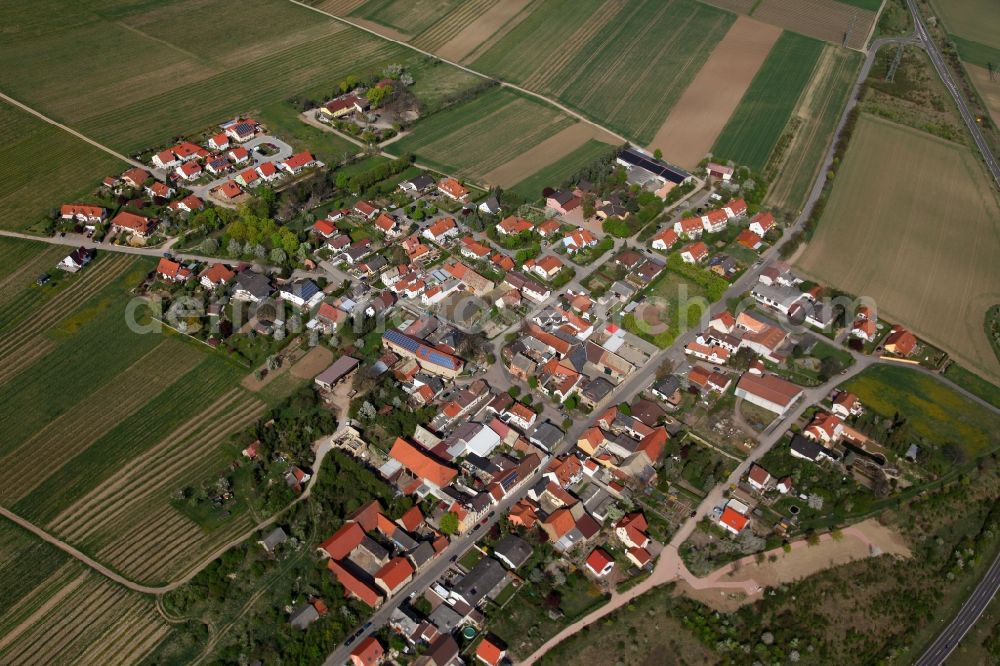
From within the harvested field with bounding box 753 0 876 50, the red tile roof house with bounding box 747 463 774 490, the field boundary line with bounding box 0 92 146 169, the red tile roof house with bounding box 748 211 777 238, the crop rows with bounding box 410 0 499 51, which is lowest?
the red tile roof house with bounding box 747 463 774 490

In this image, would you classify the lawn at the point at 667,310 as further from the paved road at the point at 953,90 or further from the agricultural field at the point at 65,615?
the paved road at the point at 953,90

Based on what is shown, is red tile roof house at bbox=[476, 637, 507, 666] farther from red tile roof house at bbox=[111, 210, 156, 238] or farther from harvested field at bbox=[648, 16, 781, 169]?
harvested field at bbox=[648, 16, 781, 169]

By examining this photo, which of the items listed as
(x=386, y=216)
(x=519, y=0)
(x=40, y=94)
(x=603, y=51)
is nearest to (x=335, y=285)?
(x=386, y=216)

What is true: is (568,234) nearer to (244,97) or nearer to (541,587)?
Result: (541,587)


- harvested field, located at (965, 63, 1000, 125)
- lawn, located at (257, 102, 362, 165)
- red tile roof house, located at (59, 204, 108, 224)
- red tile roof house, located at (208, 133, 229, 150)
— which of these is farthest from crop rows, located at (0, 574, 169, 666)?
harvested field, located at (965, 63, 1000, 125)

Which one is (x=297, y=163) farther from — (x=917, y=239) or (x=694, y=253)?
(x=917, y=239)

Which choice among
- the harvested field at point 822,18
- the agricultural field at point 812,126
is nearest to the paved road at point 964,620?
the agricultural field at point 812,126
